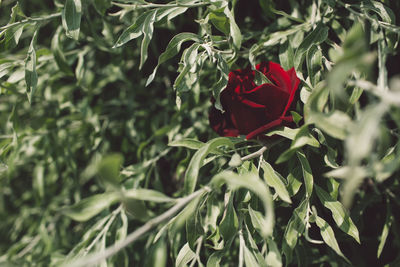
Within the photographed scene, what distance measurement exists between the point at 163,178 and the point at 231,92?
1.66 ft

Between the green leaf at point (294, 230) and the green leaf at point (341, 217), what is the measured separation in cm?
4

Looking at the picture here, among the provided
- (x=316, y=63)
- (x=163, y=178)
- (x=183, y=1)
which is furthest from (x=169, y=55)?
(x=163, y=178)

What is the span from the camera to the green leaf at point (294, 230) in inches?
19.4

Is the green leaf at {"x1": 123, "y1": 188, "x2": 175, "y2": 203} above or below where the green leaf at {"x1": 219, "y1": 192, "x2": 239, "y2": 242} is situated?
above

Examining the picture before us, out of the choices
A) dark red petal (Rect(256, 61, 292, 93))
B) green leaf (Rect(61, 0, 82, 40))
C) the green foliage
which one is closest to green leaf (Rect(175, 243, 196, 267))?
the green foliage

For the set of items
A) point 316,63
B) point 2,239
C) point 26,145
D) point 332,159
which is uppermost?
point 316,63

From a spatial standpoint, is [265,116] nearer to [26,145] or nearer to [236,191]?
[236,191]

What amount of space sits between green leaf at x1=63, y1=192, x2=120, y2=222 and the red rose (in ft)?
0.79

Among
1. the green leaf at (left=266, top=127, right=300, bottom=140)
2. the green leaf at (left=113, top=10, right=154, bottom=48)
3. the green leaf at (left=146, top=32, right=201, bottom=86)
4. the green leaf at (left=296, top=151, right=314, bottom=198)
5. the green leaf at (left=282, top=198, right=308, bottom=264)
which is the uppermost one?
the green leaf at (left=113, top=10, right=154, bottom=48)

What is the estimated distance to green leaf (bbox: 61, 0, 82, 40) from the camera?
0.61 metres

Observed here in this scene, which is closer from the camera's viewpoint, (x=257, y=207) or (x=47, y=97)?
(x=257, y=207)

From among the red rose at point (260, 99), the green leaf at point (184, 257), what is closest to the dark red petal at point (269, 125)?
the red rose at point (260, 99)

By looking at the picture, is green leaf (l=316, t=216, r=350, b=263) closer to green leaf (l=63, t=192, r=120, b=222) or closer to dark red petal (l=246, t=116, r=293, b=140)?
dark red petal (l=246, t=116, r=293, b=140)

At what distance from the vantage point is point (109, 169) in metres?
0.33
